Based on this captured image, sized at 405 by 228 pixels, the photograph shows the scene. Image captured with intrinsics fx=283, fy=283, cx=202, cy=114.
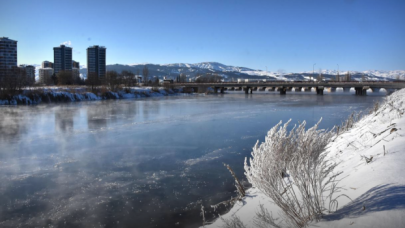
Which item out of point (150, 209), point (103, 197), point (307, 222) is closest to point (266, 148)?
point (307, 222)

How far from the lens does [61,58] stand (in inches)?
7259

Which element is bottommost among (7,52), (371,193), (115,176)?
(115,176)

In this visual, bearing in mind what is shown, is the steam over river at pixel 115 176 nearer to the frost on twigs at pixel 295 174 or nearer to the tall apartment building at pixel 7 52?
the frost on twigs at pixel 295 174

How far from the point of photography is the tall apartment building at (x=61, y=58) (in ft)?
597

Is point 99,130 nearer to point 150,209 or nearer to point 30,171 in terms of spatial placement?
point 30,171

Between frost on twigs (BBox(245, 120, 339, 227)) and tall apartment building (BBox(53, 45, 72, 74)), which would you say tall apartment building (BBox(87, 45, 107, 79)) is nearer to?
tall apartment building (BBox(53, 45, 72, 74))

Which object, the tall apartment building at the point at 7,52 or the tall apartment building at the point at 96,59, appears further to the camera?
the tall apartment building at the point at 96,59

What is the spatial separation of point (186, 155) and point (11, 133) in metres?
10.8

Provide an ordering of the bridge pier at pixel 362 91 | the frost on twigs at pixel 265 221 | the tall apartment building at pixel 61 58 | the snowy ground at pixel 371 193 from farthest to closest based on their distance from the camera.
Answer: the tall apartment building at pixel 61 58
the bridge pier at pixel 362 91
the frost on twigs at pixel 265 221
the snowy ground at pixel 371 193

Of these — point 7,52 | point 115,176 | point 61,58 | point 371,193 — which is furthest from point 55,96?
point 61,58

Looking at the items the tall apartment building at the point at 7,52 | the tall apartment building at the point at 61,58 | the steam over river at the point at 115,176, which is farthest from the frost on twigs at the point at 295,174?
the tall apartment building at the point at 61,58

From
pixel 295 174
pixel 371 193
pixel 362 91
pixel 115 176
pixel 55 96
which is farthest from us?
pixel 362 91

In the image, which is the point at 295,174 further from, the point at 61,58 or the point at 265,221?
the point at 61,58

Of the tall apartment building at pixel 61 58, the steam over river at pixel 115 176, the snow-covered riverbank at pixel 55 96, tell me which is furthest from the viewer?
the tall apartment building at pixel 61 58
